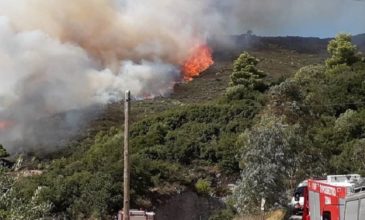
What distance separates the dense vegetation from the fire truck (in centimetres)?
589

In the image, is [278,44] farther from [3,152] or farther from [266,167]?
[266,167]

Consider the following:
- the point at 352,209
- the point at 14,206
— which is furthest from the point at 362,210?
the point at 14,206

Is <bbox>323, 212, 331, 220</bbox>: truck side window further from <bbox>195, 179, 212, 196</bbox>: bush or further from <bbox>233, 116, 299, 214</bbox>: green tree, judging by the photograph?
<bbox>195, 179, 212, 196</bbox>: bush

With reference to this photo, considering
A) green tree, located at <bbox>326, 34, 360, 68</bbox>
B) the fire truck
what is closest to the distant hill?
green tree, located at <bbox>326, 34, 360, 68</bbox>

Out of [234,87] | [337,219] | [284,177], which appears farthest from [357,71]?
[337,219]

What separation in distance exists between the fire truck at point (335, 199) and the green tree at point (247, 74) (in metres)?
37.8

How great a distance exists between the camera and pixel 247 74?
67.4m

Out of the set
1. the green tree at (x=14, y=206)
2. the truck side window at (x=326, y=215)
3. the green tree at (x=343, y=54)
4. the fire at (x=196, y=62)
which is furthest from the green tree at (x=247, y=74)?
the green tree at (x=14, y=206)

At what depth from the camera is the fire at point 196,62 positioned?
132 ft

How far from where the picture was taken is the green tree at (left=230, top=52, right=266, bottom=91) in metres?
66.8

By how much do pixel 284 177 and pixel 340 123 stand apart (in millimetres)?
14658

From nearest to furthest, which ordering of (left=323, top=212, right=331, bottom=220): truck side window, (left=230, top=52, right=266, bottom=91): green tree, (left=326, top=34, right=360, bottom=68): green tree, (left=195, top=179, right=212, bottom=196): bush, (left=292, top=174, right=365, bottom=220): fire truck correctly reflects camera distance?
(left=292, top=174, right=365, bottom=220): fire truck, (left=323, top=212, right=331, bottom=220): truck side window, (left=195, top=179, right=212, bottom=196): bush, (left=326, top=34, right=360, bottom=68): green tree, (left=230, top=52, right=266, bottom=91): green tree

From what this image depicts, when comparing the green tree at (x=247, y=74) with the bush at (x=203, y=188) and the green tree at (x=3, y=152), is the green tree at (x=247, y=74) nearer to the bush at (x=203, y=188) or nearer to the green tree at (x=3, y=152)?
the bush at (x=203, y=188)

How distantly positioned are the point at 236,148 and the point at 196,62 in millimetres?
10343
